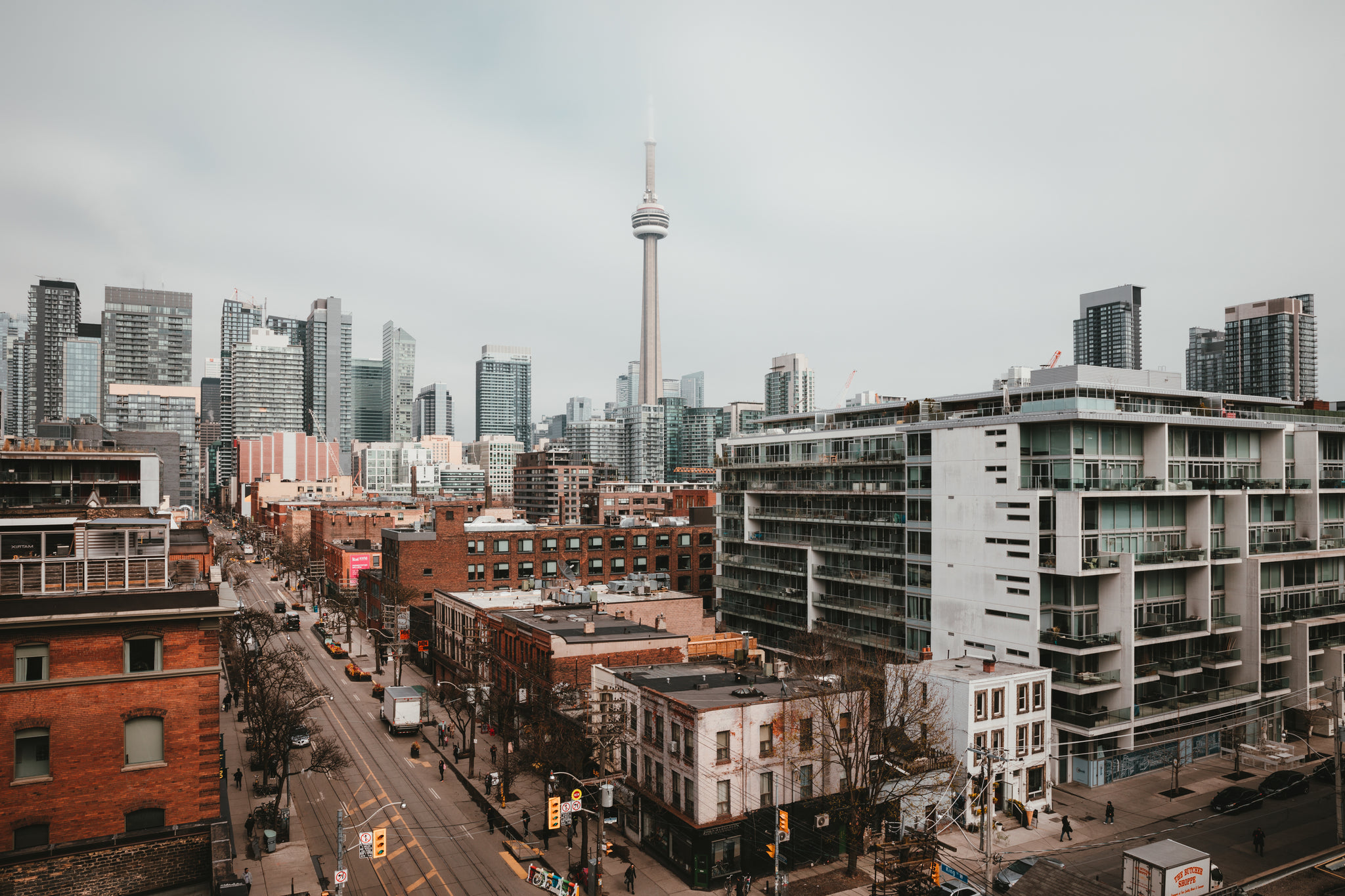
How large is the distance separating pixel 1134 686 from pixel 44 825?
214ft

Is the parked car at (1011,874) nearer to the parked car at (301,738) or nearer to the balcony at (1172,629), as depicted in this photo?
the balcony at (1172,629)

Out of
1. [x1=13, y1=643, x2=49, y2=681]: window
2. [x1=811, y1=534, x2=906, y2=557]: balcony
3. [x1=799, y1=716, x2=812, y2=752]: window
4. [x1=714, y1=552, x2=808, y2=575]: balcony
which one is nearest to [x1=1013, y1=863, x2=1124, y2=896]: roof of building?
[x1=799, y1=716, x2=812, y2=752]: window

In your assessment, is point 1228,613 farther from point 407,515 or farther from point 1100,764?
point 407,515

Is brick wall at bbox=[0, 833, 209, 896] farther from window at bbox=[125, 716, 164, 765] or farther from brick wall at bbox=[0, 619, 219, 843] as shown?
window at bbox=[125, 716, 164, 765]

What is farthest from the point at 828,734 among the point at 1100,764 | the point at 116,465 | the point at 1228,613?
the point at 116,465

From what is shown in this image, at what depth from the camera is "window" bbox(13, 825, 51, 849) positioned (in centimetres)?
2894

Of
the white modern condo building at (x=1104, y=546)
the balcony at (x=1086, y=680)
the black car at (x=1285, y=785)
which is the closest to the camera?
the black car at (x=1285, y=785)

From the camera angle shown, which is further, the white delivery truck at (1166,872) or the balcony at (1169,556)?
the balcony at (1169,556)

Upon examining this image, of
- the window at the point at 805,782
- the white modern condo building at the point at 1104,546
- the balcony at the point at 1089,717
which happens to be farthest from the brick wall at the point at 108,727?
the balcony at the point at 1089,717

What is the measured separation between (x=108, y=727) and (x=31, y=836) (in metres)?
4.27

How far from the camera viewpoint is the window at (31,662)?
29.1 metres

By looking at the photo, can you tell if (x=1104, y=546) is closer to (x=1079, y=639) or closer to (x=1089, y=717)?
(x=1079, y=639)

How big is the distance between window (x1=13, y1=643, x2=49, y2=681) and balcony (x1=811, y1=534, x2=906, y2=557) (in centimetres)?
6152

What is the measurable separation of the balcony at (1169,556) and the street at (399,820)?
49908 millimetres
